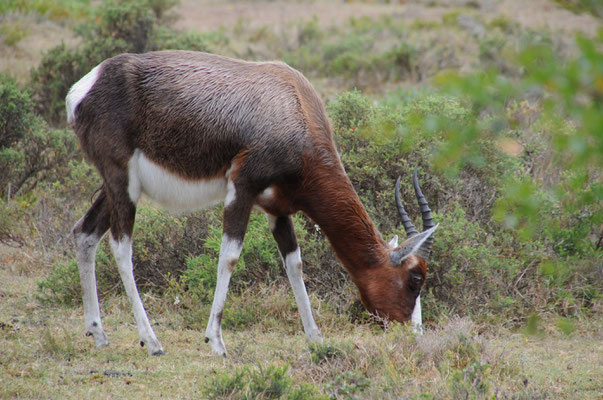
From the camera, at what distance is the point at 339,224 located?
5621 mm

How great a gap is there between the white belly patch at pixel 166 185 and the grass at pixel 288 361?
124cm

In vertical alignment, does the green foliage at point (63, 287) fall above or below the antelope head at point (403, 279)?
below

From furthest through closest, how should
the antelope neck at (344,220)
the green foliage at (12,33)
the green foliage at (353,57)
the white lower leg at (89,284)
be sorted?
the green foliage at (353,57)
the green foliage at (12,33)
the white lower leg at (89,284)
the antelope neck at (344,220)

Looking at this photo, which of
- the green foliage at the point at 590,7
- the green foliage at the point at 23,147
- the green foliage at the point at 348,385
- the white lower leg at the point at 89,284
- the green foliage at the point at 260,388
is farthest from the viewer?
the green foliage at the point at 23,147

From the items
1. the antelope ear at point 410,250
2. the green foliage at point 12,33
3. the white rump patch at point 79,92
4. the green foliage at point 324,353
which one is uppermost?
the white rump patch at point 79,92

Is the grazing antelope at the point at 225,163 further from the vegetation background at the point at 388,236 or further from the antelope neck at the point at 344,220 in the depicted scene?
the vegetation background at the point at 388,236

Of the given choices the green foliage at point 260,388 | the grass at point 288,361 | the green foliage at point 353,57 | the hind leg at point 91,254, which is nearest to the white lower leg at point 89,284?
the hind leg at point 91,254

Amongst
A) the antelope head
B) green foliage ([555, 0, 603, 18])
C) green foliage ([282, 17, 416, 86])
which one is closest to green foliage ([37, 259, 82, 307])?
the antelope head

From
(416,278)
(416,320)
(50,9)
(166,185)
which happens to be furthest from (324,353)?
(50,9)

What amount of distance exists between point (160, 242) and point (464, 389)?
3.98m

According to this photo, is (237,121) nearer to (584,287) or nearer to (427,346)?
(427,346)

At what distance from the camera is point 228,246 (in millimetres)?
5512

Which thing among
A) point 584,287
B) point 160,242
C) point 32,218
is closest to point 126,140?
point 160,242

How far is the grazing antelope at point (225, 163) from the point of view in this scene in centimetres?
545
